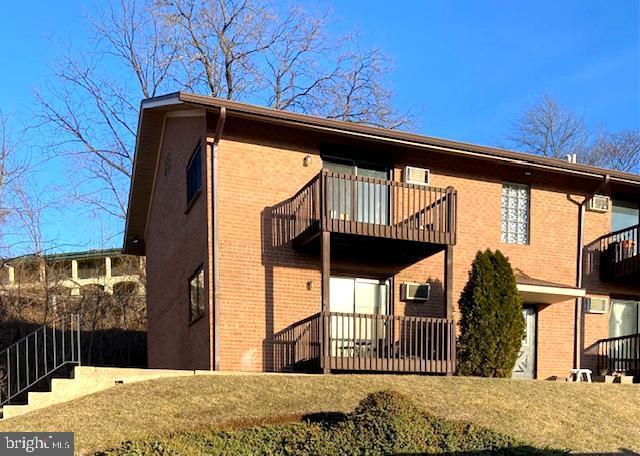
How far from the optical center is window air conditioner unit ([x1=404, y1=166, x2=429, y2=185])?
15.5 metres

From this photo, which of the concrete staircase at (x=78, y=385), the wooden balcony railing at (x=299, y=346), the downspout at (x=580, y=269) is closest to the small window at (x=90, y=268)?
the wooden balcony railing at (x=299, y=346)

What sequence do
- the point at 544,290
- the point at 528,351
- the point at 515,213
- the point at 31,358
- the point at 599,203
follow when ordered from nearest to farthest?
the point at 544,290 → the point at 528,351 → the point at 515,213 → the point at 599,203 → the point at 31,358

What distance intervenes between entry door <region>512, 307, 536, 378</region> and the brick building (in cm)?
4

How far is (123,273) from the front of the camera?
31734mm

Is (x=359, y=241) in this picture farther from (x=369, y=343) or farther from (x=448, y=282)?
(x=369, y=343)

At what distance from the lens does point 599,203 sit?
17609 millimetres

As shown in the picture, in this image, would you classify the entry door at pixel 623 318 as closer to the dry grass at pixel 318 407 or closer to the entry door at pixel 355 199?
the dry grass at pixel 318 407

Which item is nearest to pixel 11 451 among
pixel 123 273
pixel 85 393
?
pixel 85 393

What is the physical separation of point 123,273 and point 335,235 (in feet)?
65.9

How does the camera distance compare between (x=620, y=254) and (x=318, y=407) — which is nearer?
(x=318, y=407)

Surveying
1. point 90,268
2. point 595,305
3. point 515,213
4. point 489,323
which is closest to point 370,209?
point 489,323

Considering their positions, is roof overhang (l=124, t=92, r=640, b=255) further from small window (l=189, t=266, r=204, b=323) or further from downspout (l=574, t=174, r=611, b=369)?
small window (l=189, t=266, r=204, b=323)

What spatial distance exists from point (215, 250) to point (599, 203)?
9.41 metres

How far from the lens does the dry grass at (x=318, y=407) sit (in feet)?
30.2
